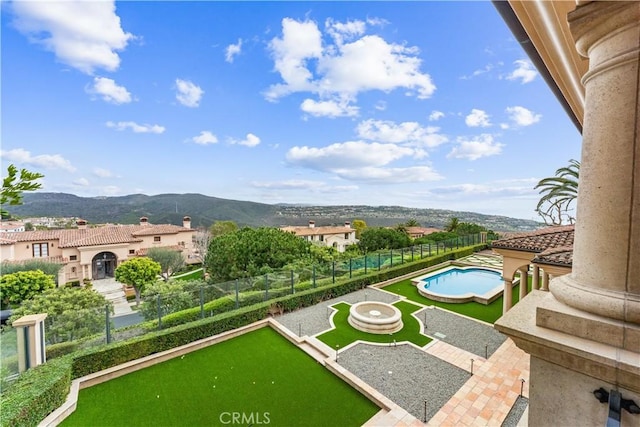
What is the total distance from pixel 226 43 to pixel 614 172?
15048mm

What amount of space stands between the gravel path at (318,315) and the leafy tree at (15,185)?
8.89 metres

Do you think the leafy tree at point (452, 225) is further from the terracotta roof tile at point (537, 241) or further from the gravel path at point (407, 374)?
the gravel path at point (407, 374)

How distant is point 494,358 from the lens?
8.09 meters

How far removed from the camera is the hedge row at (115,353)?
17.9 ft

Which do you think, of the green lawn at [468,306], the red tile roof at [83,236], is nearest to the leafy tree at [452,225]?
the green lawn at [468,306]

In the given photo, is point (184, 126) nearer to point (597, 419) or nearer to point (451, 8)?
point (451, 8)

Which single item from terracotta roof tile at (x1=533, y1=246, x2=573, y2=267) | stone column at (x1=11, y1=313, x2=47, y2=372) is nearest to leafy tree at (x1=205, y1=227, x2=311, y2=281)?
stone column at (x1=11, y1=313, x2=47, y2=372)

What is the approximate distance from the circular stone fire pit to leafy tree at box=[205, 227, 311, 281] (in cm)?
876

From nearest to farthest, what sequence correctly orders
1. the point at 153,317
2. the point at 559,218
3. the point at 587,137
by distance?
the point at 587,137 < the point at 153,317 < the point at 559,218

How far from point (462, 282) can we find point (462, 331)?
7.94 m

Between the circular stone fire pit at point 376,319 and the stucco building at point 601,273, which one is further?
the circular stone fire pit at point 376,319

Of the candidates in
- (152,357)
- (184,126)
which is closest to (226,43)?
(152,357)

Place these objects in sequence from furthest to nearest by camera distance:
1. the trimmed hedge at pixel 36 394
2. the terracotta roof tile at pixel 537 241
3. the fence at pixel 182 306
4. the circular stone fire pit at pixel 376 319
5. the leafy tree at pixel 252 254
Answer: the leafy tree at pixel 252 254 → the circular stone fire pit at pixel 376 319 → the fence at pixel 182 306 → the terracotta roof tile at pixel 537 241 → the trimmed hedge at pixel 36 394

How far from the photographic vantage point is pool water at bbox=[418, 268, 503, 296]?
50.3 ft
